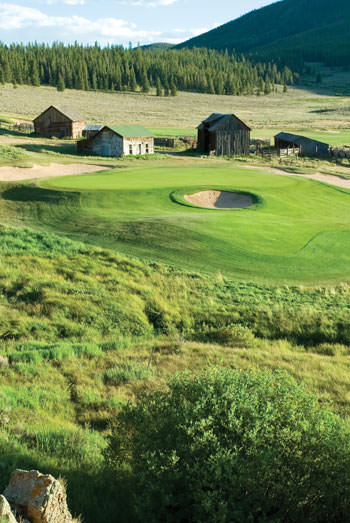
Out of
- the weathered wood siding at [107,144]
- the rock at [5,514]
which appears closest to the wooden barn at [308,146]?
the weathered wood siding at [107,144]

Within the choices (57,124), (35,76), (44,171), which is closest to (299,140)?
(57,124)

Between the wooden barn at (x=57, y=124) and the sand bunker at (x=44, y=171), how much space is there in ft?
87.8

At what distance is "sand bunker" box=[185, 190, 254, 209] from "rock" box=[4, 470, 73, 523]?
31.0m

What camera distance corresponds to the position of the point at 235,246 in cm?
2556

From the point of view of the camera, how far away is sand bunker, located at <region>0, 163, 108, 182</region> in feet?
141

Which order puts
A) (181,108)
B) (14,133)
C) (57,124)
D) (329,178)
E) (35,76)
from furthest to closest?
1. (35,76)
2. (181,108)
3. (57,124)
4. (14,133)
5. (329,178)

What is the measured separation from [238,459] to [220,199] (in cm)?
3208

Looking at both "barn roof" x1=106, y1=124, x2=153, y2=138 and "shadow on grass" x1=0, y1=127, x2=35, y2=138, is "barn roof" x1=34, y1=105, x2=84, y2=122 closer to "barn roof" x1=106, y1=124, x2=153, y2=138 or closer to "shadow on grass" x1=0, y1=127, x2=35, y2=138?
"shadow on grass" x1=0, y1=127, x2=35, y2=138

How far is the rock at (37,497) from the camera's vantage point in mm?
5648

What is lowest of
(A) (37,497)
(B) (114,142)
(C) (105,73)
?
(A) (37,497)

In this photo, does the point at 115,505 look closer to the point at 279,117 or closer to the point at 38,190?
the point at 38,190

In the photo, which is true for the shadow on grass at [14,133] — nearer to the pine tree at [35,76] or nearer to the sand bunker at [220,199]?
the sand bunker at [220,199]

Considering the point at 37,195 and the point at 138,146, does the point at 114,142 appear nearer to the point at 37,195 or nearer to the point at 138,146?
the point at 138,146

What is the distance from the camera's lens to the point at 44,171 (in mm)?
47625
